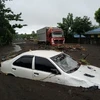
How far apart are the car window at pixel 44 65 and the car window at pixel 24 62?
286 millimetres

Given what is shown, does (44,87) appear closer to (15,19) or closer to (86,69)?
(86,69)

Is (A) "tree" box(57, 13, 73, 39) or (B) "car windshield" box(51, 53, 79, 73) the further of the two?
(A) "tree" box(57, 13, 73, 39)

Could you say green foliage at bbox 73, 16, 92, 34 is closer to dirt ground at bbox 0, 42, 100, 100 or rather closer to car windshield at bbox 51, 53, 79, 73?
car windshield at bbox 51, 53, 79, 73

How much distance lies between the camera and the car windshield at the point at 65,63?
859 centimetres

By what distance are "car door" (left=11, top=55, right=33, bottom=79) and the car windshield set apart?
0.93 m

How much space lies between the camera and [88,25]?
234 feet

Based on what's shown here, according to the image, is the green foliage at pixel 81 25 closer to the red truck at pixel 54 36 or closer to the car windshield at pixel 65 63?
the red truck at pixel 54 36

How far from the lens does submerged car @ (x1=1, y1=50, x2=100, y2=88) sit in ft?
26.3

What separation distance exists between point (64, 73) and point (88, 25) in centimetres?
6457

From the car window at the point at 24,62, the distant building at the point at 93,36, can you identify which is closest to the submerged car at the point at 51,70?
the car window at the point at 24,62

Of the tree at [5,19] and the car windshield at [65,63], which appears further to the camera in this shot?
the tree at [5,19]

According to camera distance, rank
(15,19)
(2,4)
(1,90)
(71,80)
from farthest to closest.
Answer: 1. (15,19)
2. (2,4)
3. (71,80)
4. (1,90)

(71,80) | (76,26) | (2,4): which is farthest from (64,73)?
(76,26)

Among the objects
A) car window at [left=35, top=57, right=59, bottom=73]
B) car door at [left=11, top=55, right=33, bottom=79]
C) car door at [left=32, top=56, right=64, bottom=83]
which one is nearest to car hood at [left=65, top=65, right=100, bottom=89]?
car door at [left=32, top=56, right=64, bottom=83]
